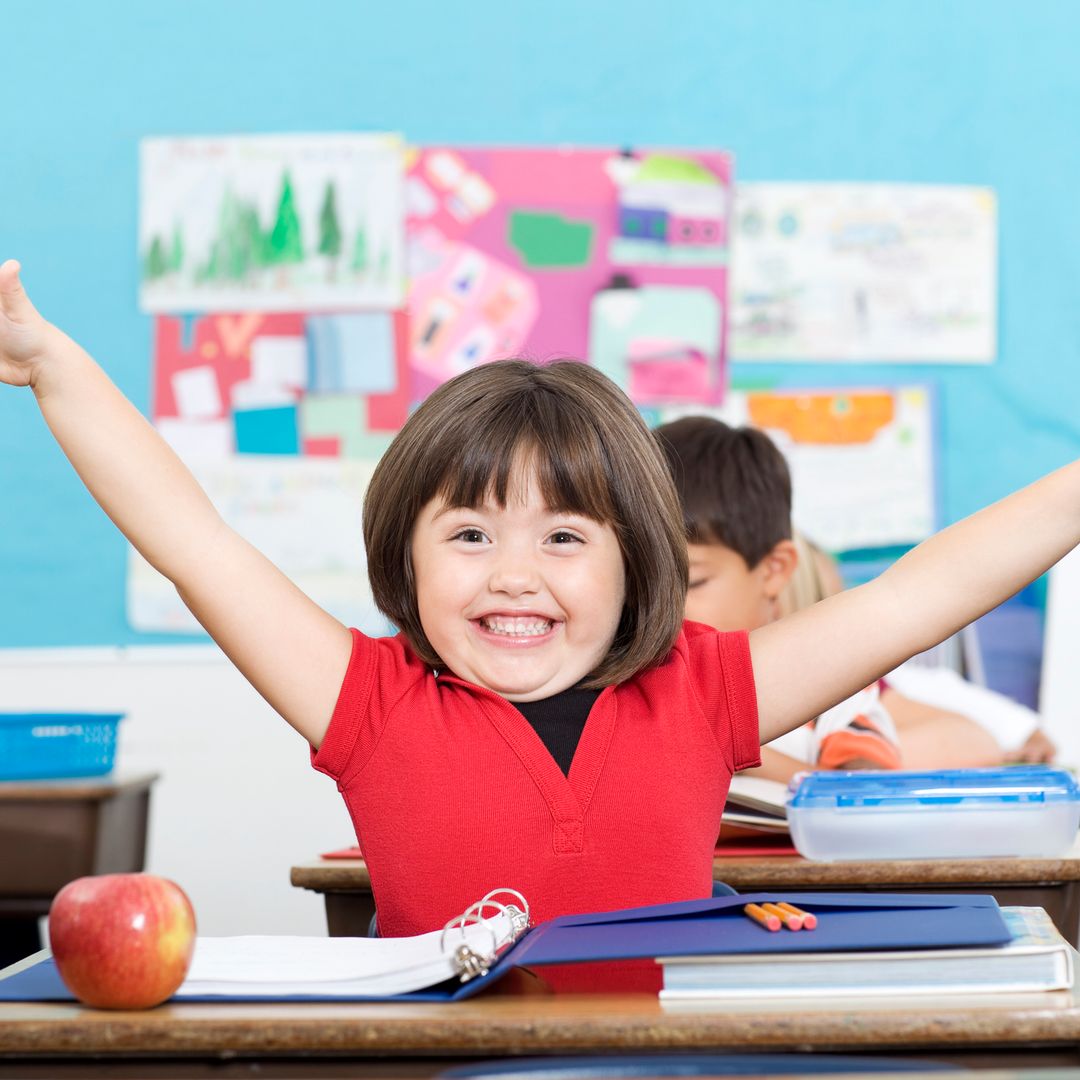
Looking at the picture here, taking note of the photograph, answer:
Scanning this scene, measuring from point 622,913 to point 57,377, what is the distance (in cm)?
56

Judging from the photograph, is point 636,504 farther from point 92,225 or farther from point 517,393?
point 92,225

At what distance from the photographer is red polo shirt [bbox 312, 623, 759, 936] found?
1.15 meters

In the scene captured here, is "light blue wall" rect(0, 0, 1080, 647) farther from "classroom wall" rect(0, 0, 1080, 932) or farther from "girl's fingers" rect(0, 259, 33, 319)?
"girl's fingers" rect(0, 259, 33, 319)

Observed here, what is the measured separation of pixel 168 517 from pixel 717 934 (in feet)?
1.73

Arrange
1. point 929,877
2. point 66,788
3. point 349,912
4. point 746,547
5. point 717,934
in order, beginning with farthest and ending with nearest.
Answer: point 66,788 < point 746,547 < point 349,912 < point 929,877 < point 717,934

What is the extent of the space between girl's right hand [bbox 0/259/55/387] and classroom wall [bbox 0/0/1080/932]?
2.25 m

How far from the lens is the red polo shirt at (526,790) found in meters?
1.15

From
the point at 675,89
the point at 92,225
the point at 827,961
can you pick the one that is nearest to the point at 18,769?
the point at 92,225

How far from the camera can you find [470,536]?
4.10 feet

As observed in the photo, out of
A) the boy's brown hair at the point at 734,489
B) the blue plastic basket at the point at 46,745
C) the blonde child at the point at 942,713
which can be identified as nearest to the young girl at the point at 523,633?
the boy's brown hair at the point at 734,489

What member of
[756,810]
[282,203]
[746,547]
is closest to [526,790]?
[756,810]

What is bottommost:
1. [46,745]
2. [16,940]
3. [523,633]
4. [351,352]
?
[16,940]

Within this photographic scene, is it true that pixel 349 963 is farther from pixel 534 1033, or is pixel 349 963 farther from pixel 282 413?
pixel 282 413

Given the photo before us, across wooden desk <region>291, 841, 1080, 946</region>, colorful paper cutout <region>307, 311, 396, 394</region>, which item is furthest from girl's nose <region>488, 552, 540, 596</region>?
colorful paper cutout <region>307, 311, 396, 394</region>
